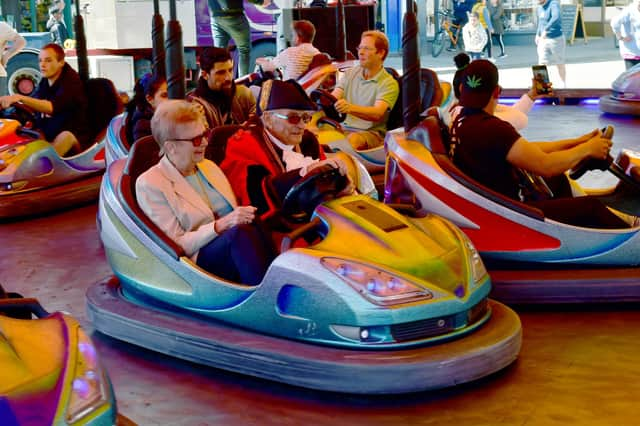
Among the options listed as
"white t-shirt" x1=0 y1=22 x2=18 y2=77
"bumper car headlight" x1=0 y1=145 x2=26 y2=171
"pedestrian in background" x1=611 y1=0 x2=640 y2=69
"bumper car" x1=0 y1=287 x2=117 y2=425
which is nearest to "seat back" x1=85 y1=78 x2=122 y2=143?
"bumper car headlight" x1=0 y1=145 x2=26 y2=171

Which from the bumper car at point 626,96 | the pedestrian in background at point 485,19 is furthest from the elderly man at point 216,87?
the pedestrian in background at point 485,19

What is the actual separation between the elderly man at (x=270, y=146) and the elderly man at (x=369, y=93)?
210 cm

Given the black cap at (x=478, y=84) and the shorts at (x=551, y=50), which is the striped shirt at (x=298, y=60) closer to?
the black cap at (x=478, y=84)

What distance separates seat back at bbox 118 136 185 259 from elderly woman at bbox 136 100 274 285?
0.03m

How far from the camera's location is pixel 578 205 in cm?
335

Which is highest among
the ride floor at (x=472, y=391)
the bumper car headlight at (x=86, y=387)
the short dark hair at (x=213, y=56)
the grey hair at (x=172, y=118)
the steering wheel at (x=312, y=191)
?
the short dark hair at (x=213, y=56)

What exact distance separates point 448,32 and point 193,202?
9928 mm

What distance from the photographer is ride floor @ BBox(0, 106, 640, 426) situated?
2500 mm

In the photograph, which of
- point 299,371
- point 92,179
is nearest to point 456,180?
point 299,371

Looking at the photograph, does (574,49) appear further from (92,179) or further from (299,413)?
(299,413)

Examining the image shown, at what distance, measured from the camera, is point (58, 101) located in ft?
17.7

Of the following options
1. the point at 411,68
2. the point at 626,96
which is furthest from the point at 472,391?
the point at 626,96

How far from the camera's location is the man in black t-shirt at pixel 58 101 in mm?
5402

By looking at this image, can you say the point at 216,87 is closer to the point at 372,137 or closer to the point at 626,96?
the point at 372,137
